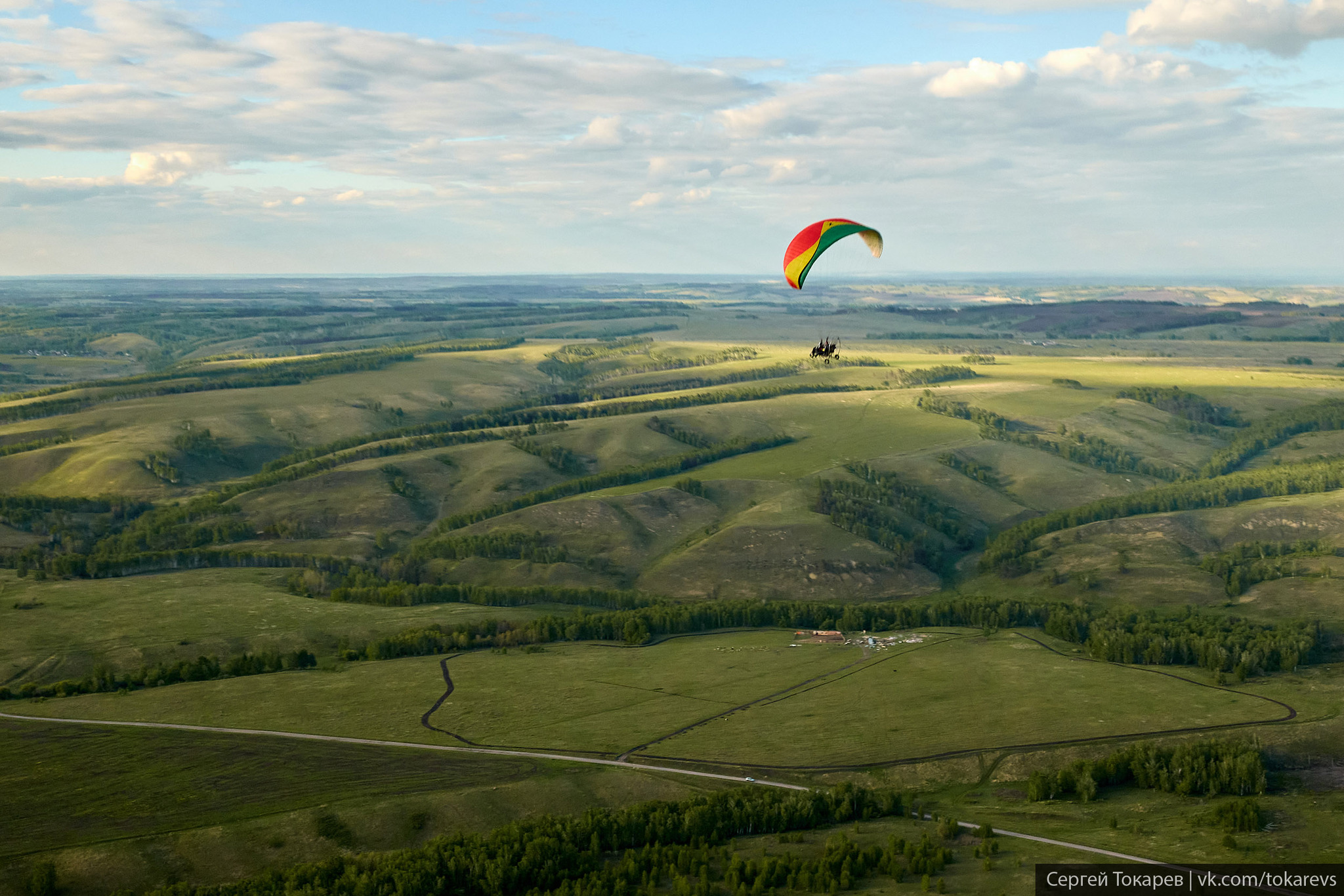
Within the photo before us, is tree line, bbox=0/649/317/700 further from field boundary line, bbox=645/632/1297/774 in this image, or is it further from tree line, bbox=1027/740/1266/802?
tree line, bbox=1027/740/1266/802

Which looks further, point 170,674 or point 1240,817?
point 170,674

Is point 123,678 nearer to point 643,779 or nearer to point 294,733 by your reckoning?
point 294,733

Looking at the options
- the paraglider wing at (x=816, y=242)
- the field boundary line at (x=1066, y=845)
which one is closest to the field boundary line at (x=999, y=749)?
the field boundary line at (x=1066, y=845)

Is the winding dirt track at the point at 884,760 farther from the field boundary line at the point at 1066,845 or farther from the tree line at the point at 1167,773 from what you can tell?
the field boundary line at the point at 1066,845

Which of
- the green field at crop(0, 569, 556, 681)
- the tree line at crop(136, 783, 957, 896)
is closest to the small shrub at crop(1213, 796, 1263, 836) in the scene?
the tree line at crop(136, 783, 957, 896)

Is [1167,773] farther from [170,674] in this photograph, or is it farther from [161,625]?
[161,625]

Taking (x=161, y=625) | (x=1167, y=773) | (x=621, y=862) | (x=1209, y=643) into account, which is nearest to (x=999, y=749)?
(x=1167, y=773)
